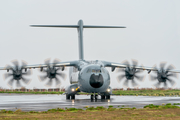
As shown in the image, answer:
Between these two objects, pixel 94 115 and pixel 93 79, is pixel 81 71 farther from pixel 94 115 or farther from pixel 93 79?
pixel 94 115

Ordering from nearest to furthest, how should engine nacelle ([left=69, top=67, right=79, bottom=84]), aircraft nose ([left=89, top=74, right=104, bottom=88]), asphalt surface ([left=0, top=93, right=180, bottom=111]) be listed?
1. asphalt surface ([left=0, top=93, right=180, bottom=111])
2. aircraft nose ([left=89, top=74, right=104, bottom=88])
3. engine nacelle ([left=69, top=67, right=79, bottom=84])

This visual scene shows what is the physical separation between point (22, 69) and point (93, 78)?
11.9 m

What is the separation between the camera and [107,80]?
1256 inches

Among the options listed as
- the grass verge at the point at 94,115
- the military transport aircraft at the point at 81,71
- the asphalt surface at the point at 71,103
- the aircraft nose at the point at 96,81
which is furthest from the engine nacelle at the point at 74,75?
the grass verge at the point at 94,115

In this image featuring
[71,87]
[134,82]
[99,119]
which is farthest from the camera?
[134,82]

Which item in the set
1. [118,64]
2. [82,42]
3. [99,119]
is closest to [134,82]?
[118,64]

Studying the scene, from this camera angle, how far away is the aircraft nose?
98.9ft

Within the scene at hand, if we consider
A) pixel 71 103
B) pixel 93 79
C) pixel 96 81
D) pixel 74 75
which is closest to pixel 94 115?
pixel 71 103

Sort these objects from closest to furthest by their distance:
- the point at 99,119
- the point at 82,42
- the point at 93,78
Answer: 1. the point at 99,119
2. the point at 93,78
3. the point at 82,42

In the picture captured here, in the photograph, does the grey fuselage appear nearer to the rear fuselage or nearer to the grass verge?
→ the rear fuselage

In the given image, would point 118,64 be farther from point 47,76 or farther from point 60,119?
point 60,119

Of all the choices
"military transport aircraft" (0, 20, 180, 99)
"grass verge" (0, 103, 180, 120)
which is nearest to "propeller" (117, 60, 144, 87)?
"military transport aircraft" (0, 20, 180, 99)

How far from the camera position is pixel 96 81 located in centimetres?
3014

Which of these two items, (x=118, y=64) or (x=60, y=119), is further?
(x=118, y=64)
